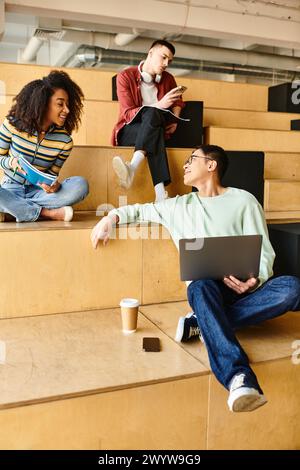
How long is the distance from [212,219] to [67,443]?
1.05 metres

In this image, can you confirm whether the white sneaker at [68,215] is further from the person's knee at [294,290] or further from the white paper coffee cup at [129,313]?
the person's knee at [294,290]

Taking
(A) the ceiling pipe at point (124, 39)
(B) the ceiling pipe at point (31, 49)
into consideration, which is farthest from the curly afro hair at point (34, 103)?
(B) the ceiling pipe at point (31, 49)

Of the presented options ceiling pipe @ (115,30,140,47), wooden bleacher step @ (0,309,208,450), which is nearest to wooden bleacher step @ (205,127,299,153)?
wooden bleacher step @ (0,309,208,450)

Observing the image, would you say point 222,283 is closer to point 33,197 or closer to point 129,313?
point 129,313

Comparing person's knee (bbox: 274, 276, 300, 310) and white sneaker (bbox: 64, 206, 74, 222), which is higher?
white sneaker (bbox: 64, 206, 74, 222)

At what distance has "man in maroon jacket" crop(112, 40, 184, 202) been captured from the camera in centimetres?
255

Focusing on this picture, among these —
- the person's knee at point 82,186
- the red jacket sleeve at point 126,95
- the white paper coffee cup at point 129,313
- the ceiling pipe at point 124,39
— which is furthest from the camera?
the ceiling pipe at point 124,39

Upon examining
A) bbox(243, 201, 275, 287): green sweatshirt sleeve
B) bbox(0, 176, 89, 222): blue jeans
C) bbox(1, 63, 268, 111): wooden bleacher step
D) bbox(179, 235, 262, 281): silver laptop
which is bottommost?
bbox(179, 235, 262, 281): silver laptop

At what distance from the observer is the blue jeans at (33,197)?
2.16 meters

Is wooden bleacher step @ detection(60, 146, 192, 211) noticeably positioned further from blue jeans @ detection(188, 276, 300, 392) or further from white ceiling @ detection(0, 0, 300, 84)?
white ceiling @ detection(0, 0, 300, 84)

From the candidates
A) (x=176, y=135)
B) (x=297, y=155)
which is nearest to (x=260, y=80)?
(x=297, y=155)

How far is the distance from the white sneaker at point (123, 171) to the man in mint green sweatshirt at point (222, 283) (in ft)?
1.29

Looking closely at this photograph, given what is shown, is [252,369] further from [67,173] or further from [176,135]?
[176,135]

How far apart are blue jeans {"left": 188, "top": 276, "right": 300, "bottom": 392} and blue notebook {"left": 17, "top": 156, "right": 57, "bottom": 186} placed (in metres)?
0.97
